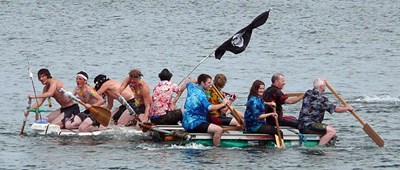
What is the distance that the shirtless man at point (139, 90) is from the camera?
94.0ft

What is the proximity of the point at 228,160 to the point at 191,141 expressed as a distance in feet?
4.07

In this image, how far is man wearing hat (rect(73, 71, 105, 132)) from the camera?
28.7 m

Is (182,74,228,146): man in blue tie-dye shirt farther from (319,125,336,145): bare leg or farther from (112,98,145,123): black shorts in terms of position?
(112,98,145,123): black shorts

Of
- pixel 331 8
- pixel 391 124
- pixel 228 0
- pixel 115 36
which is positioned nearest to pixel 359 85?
pixel 391 124

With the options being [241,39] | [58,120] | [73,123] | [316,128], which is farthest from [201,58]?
[316,128]

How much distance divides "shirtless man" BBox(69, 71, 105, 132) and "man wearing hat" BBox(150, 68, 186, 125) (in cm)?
130

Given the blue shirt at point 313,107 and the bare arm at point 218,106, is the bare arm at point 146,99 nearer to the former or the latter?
the bare arm at point 218,106

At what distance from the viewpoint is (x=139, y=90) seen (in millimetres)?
29047

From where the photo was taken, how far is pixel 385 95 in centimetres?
4053

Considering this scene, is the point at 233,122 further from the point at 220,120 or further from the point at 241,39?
the point at 241,39

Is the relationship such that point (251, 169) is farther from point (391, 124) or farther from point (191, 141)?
point (391, 124)

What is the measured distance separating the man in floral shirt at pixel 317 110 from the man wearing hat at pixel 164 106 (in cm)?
340

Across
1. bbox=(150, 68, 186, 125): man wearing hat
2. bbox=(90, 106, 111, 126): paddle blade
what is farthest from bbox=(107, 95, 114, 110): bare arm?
bbox=(90, 106, 111, 126): paddle blade

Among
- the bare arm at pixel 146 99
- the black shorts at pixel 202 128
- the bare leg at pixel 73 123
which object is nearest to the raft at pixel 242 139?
the black shorts at pixel 202 128
